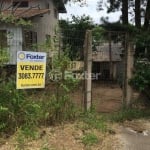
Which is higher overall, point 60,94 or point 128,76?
point 128,76

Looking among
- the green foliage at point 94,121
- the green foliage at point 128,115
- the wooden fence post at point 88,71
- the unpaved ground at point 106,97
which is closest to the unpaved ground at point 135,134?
the green foliage at point 128,115

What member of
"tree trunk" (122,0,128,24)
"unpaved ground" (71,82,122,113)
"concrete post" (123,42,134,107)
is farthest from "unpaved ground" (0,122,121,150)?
"tree trunk" (122,0,128,24)

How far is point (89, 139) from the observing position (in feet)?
24.0

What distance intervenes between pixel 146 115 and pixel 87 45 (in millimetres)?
2561

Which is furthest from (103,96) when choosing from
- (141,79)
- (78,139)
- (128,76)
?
(78,139)

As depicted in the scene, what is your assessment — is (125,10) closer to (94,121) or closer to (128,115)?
(128,115)

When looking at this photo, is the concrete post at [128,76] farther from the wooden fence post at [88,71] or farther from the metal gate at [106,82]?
the wooden fence post at [88,71]

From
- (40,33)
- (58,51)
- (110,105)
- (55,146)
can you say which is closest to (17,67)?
(58,51)

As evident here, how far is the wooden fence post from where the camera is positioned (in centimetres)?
911

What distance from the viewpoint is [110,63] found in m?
14.1

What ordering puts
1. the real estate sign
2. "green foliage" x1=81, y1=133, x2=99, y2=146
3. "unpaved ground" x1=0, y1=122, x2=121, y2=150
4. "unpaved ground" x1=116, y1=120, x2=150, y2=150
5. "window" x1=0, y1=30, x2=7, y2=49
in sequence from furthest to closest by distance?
"window" x1=0, y1=30, x2=7, y2=49, the real estate sign, "unpaved ground" x1=116, y1=120, x2=150, y2=150, "green foliage" x1=81, y1=133, x2=99, y2=146, "unpaved ground" x1=0, y1=122, x2=121, y2=150

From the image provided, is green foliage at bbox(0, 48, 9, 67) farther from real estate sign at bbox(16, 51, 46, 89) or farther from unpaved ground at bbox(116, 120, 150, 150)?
unpaved ground at bbox(116, 120, 150, 150)

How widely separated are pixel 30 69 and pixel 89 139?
A: 188cm

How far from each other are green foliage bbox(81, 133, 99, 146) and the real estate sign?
4.96ft
